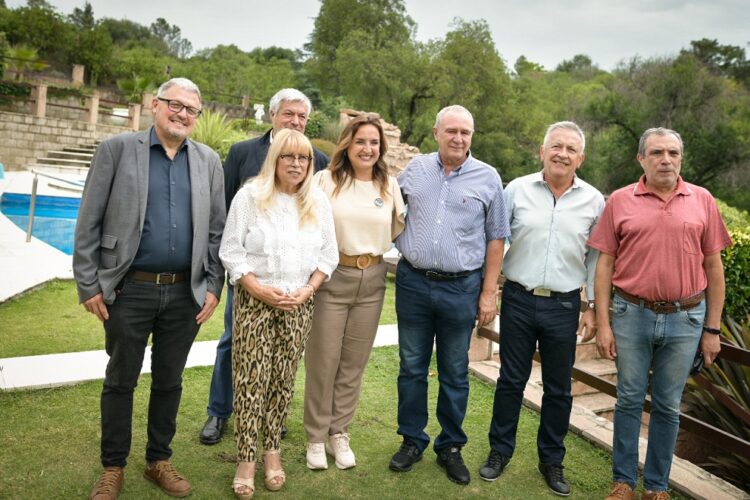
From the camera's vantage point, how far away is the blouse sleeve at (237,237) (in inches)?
111

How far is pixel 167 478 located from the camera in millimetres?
2826

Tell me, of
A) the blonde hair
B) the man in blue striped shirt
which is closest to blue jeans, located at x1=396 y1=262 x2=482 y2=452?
the man in blue striped shirt

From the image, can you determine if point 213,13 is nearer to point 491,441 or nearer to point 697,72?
point 697,72

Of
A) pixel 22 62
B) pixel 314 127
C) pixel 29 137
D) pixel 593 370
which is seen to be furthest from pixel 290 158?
pixel 22 62

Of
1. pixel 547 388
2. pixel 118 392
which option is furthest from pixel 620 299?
pixel 118 392

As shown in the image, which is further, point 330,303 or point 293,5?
point 293,5

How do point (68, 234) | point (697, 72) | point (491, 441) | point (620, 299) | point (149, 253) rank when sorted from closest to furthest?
point (149, 253) < point (620, 299) < point (491, 441) < point (68, 234) < point (697, 72)

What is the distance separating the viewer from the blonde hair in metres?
2.86

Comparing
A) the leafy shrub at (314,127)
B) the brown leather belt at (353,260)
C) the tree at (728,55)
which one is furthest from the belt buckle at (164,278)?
the tree at (728,55)

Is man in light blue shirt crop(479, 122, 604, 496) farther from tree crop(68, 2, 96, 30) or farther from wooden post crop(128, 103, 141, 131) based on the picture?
tree crop(68, 2, 96, 30)

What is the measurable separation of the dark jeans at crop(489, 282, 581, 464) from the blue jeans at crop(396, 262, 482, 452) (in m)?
0.20

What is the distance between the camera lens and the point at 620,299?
9.63ft

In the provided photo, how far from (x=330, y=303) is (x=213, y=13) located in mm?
50240

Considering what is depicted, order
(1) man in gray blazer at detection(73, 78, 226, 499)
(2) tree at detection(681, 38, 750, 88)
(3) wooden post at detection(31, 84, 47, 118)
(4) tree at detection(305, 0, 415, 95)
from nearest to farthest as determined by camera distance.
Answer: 1. (1) man in gray blazer at detection(73, 78, 226, 499)
2. (3) wooden post at detection(31, 84, 47, 118)
3. (4) tree at detection(305, 0, 415, 95)
4. (2) tree at detection(681, 38, 750, 88)
